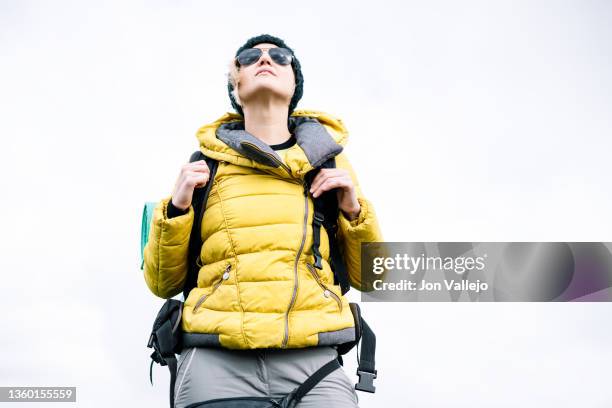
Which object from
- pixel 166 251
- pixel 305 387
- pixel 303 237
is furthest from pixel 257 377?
pixel 166 251

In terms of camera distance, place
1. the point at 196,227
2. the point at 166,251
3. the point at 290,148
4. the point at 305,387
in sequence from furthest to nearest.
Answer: the point at 290,148 → the point at 196,227 → the point at 166,251 → the point at 305,387

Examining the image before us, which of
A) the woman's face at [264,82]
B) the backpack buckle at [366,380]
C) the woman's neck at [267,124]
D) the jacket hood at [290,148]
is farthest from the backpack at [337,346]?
the woman's face at [264,82]

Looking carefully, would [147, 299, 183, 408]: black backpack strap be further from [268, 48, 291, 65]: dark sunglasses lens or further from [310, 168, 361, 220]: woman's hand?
[268, 48, 291, 65]: dark sunglasses lens

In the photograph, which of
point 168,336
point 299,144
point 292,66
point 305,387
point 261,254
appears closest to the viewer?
point 305,387

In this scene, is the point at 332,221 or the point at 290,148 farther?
the point at 290,148

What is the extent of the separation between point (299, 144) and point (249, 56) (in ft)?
2.63

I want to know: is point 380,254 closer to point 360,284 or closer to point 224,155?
point 360,284

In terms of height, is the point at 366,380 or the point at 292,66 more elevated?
the point at 292,66

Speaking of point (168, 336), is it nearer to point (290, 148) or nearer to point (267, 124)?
point (290, 148)

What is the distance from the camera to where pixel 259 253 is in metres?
3.90

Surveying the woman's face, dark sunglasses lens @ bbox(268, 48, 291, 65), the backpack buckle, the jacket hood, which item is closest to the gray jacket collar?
the jacket hood

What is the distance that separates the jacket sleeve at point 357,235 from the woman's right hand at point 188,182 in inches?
36.0

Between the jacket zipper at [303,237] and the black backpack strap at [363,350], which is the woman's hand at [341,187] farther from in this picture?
the black backpack strap at [363,350]

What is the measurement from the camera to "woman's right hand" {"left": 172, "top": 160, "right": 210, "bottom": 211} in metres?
4.05
